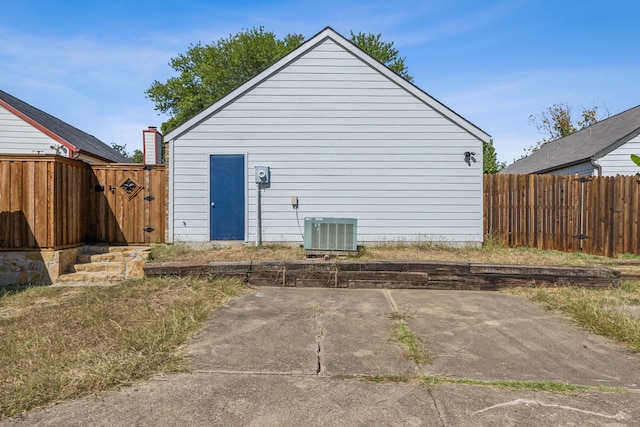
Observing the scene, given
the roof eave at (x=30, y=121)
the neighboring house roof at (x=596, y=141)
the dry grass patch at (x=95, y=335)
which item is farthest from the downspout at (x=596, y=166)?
the roof eave at (x=30, y=121)

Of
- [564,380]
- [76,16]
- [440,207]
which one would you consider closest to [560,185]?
[440,207]

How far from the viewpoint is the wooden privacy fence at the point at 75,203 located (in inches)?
257

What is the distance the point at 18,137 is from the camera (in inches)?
458

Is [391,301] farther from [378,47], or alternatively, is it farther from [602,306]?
[378,47]

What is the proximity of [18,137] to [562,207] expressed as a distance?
16.6m

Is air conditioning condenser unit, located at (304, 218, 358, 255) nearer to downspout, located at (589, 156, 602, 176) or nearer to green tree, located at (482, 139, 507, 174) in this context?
downspout, located at (589, 156, 602, 176)

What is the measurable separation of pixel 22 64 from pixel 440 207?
44.1 feet

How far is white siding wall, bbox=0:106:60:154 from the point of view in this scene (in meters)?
11.5

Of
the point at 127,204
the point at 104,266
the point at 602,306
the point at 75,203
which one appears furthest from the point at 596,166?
the point at 75,203

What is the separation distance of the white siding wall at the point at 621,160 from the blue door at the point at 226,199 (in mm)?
11875

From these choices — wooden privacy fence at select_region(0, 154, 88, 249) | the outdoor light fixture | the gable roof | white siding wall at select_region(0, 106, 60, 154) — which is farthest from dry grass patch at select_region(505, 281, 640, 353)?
white siding wall at select_region(0, 106, 60, 154)

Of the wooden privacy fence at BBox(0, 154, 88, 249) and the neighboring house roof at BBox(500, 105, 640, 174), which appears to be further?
the neighboring house roof at BBox(500, 105, 640, 174)

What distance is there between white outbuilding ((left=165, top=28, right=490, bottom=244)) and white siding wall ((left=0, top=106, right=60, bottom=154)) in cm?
711

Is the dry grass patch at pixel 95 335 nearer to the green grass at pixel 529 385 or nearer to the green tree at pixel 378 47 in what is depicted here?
the green grass at pixel 529 385
